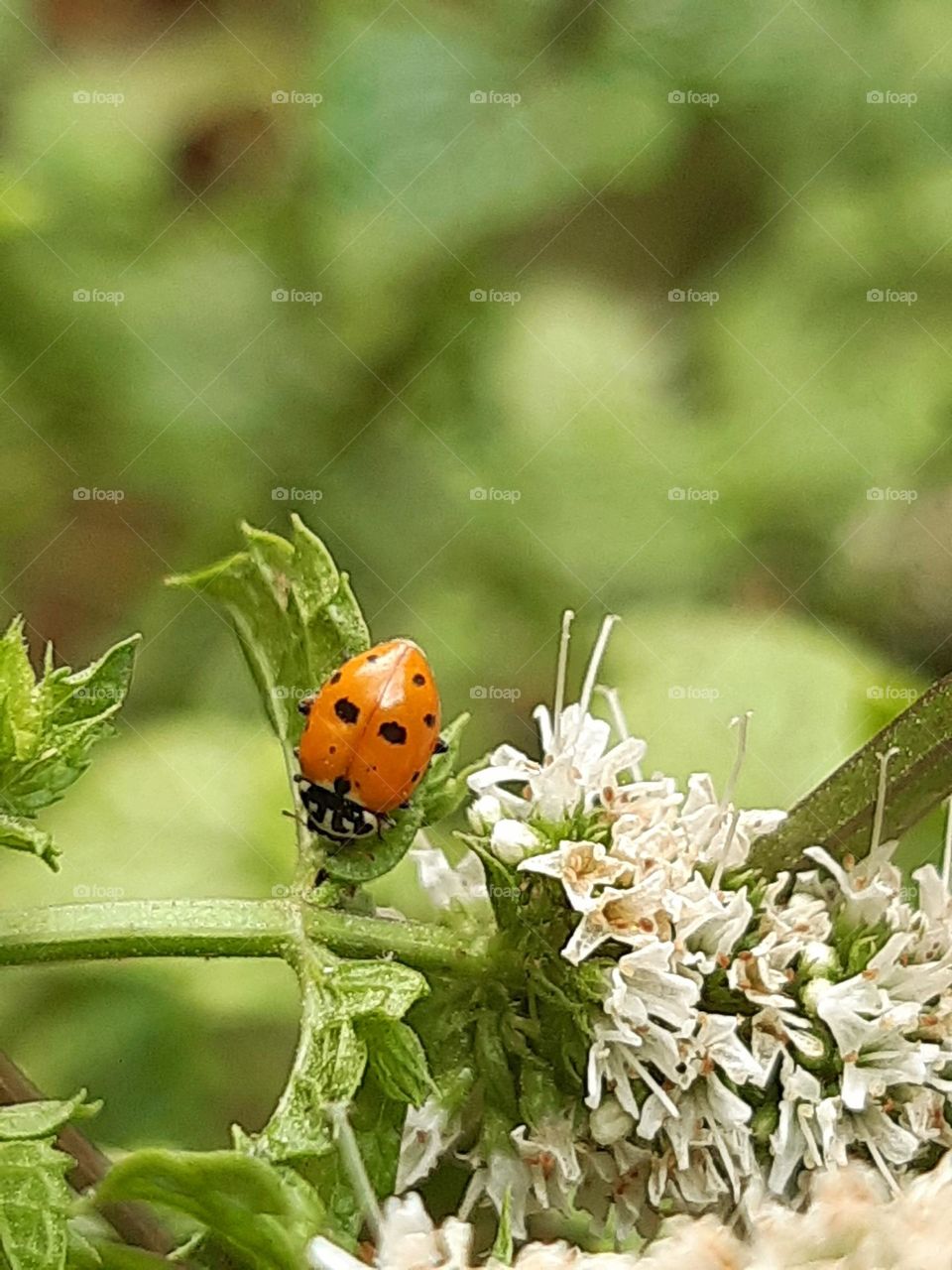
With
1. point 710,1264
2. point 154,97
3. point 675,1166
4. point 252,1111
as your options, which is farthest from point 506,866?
point 154,97

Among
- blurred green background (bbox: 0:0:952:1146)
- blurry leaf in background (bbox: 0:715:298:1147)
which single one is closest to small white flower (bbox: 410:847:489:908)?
blurry leaf in background (bbox: 0:715:298:1147)

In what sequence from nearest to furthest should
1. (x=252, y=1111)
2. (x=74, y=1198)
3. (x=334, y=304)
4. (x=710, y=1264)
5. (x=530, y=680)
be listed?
(x=710, y=1264) → (x=74, y=1198) → (x=252, y=1111) → (x=530, y=680) → (x=334, y=304)

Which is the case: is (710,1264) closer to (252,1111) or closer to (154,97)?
(252,1111)

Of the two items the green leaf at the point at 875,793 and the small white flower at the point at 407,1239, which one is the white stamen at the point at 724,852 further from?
the small white flower at the point at 407,1239

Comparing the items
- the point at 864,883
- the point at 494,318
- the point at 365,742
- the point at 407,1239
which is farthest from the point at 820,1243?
the point at 494,318

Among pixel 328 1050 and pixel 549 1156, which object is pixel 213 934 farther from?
pixel 549 1156

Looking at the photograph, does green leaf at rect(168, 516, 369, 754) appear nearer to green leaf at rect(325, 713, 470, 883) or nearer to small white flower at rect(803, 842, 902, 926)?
green leaf at rect(325, 713, 470, 883)

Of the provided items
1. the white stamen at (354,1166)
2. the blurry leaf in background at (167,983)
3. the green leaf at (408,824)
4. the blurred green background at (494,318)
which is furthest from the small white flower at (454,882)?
the blurred green background at (494,318)
